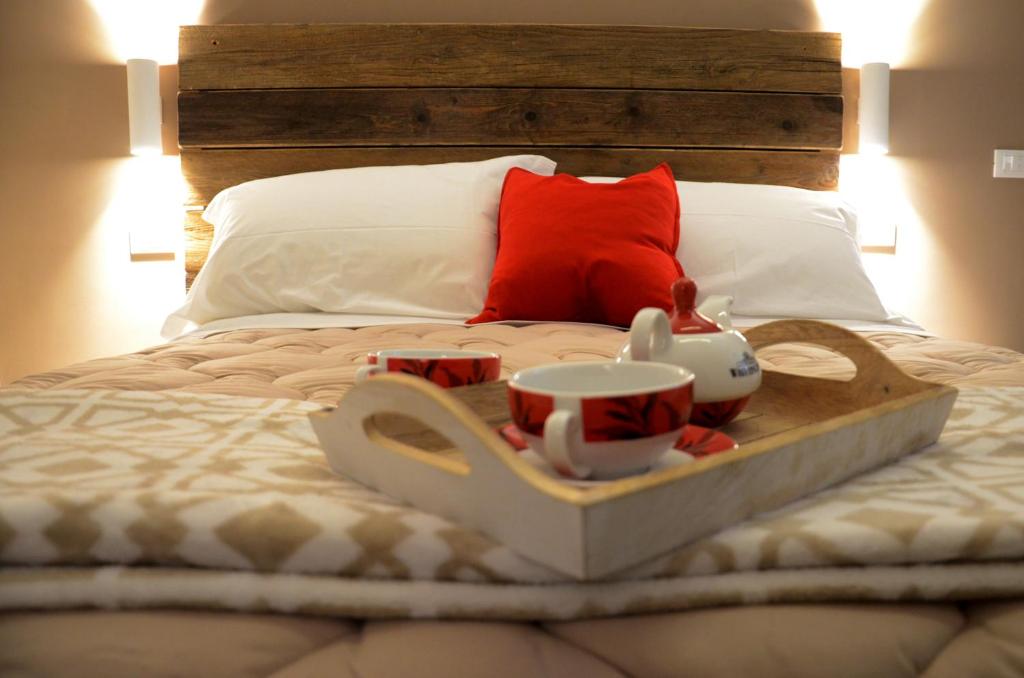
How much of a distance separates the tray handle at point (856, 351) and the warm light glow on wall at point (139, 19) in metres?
2.20

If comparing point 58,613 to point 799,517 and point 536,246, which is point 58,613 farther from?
point 536,246

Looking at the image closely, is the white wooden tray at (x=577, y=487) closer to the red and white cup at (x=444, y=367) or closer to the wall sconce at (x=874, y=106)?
the red and white cup at (x=444, y=367)

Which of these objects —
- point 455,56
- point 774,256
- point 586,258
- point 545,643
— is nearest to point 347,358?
point 586,258

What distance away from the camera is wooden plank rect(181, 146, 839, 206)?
8.14ft

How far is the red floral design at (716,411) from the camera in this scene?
76cm

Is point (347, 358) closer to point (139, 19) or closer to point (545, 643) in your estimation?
point (545, 643)

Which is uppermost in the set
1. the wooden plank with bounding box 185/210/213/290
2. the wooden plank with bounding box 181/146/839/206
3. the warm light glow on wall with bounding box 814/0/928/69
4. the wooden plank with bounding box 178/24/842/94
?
the warm light glow on wall with bounding box 814/0/928/69

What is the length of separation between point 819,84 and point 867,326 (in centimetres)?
97

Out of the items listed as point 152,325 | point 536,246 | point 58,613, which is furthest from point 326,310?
point 58,613

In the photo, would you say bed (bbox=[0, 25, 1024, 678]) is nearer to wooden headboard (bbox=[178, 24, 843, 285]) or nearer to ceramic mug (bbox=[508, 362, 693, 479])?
ceramic mug (bbox=[508, 362, 693, 479])

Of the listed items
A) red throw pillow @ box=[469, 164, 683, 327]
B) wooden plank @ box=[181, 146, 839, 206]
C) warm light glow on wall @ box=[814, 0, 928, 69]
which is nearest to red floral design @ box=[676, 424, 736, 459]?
red throw pillow @ box=[469, 164, 683, 327]

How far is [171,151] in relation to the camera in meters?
2.56

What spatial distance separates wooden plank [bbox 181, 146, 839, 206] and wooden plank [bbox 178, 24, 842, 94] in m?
0.18

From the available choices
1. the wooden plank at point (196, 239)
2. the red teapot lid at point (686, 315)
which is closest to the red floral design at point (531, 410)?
the red teapot lid at point (686, 315)
